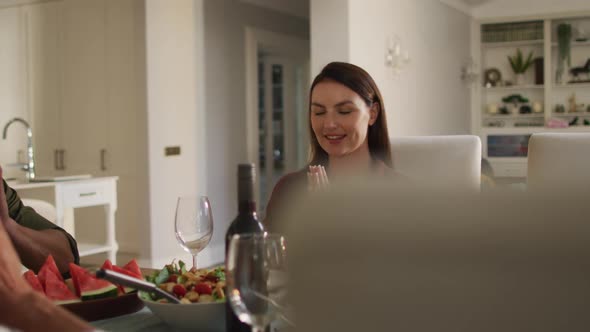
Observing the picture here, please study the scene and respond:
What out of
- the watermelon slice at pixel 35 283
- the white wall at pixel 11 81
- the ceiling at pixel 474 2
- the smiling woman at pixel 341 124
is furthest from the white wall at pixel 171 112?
the watermelon slice at pixel 35 283

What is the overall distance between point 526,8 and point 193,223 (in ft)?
25.2

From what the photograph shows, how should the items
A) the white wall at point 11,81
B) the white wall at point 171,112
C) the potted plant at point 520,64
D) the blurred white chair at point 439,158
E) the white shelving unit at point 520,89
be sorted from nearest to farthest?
the blurred white chair at point 439,158, the white wall at point 171,112, the white wall at point 11,81, the white shelving unit at point 520,89, the potted plant at point 520,64

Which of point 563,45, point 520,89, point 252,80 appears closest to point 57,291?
point 252,80

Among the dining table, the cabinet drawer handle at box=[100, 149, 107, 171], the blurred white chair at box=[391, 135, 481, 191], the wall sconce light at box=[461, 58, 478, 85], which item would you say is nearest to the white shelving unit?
the wall sconce light at box=[461, 58, 478, 85]

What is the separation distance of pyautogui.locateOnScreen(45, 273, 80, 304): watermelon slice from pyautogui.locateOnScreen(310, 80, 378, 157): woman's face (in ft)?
3.05

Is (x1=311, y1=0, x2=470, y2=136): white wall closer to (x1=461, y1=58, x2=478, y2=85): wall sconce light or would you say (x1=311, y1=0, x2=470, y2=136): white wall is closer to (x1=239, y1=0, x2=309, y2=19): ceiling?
(x1=461, y1=58, x2=478, y2=85): wall sconce light

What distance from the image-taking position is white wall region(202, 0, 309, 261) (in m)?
5.78

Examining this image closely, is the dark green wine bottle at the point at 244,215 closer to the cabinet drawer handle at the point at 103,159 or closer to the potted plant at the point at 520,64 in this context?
the cabinet drawer handle at the point at 103,159

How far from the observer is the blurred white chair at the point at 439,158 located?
2.27 m

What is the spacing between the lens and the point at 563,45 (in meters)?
8.05

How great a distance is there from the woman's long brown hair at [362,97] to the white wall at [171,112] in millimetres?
3184

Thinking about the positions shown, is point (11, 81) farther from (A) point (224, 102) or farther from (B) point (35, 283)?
(B) point (35, 283)

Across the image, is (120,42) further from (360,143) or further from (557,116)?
(557,116)

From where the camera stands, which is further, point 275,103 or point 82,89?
point 275,103
